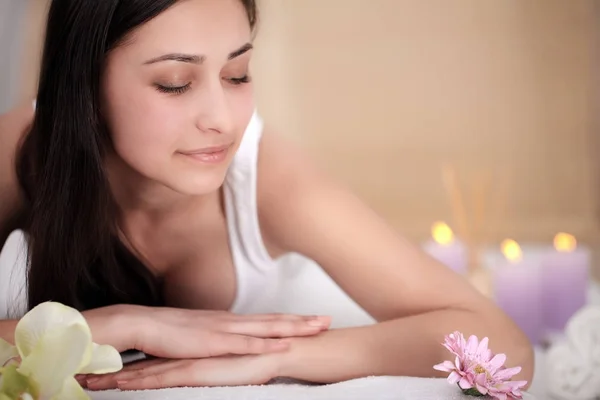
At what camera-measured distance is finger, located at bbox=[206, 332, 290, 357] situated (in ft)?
2.72

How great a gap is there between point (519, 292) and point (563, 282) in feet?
0.24

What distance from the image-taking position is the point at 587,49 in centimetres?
131

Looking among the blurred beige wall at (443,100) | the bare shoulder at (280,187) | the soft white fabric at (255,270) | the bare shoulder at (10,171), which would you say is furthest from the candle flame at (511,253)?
the bare shoulder at (10,171)

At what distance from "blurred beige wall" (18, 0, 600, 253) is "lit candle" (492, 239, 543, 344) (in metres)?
0.13

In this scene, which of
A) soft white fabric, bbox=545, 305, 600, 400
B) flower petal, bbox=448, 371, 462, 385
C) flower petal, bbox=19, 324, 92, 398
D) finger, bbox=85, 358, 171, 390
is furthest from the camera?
soft white fabric, bbox=545, 305, 600, 400

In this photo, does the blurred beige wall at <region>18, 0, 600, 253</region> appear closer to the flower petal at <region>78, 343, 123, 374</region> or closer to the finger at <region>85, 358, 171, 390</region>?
the finger at <region>85, 358, 171, 390</region>

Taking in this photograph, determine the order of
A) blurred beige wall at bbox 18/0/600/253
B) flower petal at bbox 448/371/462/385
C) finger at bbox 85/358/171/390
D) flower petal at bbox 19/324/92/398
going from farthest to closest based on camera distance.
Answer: blurred beige wall at bbox 18/0/600/253 < finger at bbox 85/358/171/390 < flower petal at bbox 448/371/462/385 < flower petal at bbox 19/324/92/398

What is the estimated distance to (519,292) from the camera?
1.23m

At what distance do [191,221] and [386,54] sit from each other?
415 millimetres

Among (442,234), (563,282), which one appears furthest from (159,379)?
(563,282)

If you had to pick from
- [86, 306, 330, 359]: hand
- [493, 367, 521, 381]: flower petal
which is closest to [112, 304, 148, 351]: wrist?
[86, 306, 330, 359]: hand

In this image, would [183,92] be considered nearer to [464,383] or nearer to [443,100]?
[464,383]

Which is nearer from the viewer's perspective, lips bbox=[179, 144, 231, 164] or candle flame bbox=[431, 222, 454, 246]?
lips bbox=[179, 144, 231, 164]

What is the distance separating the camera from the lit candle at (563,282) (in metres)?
1.24
